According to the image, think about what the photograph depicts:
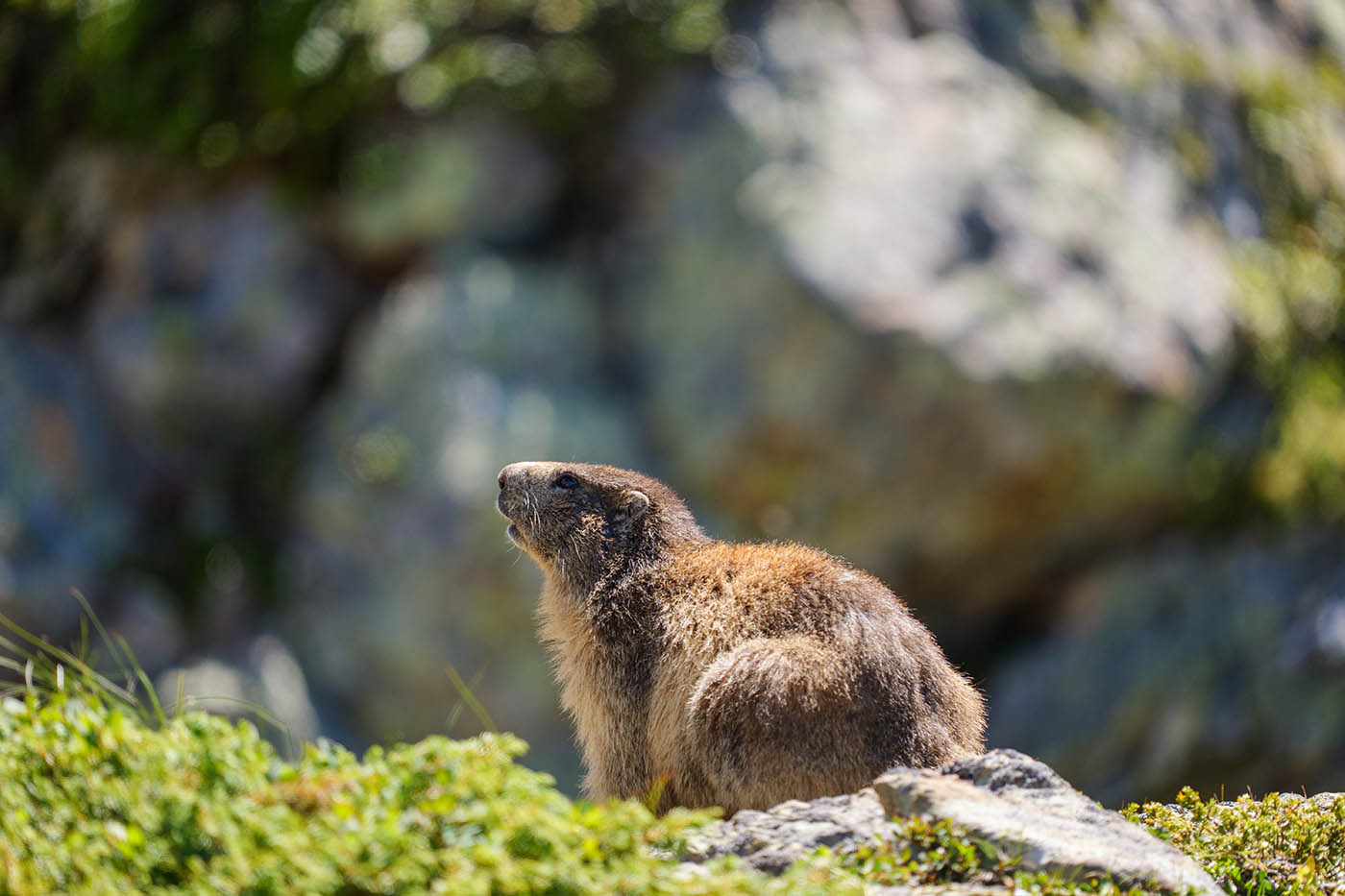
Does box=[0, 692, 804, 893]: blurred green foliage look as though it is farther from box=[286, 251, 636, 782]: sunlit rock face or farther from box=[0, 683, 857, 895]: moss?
box=[286, 251, 636, 782]: sunlit rock face

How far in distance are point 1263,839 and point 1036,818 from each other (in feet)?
4.67

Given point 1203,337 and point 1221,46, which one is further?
point 1221,46

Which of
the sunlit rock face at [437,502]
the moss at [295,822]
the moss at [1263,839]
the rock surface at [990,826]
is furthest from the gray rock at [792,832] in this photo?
the sunlit rock face at [437,502]

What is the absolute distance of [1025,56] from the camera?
665 inches

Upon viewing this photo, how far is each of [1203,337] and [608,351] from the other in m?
6.38

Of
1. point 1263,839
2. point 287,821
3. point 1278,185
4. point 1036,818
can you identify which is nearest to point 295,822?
point 287,821

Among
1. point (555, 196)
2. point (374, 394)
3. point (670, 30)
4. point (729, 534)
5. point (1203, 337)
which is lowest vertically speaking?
point (729, 534)

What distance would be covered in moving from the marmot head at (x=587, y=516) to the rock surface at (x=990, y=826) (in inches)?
94.0

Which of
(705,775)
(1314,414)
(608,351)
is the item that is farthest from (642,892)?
(1314,414)

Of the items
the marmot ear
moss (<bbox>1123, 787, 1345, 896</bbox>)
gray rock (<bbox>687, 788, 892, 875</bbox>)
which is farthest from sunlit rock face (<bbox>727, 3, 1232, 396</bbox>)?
gray rock (<bbox>687, 788, 892, 875</bbox>)

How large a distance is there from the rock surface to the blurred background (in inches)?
355

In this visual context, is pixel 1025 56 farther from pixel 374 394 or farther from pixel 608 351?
pixel 374 394

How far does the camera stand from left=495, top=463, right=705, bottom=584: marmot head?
7.69m

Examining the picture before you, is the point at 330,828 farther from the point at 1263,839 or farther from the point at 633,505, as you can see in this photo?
the point at 1263,839
